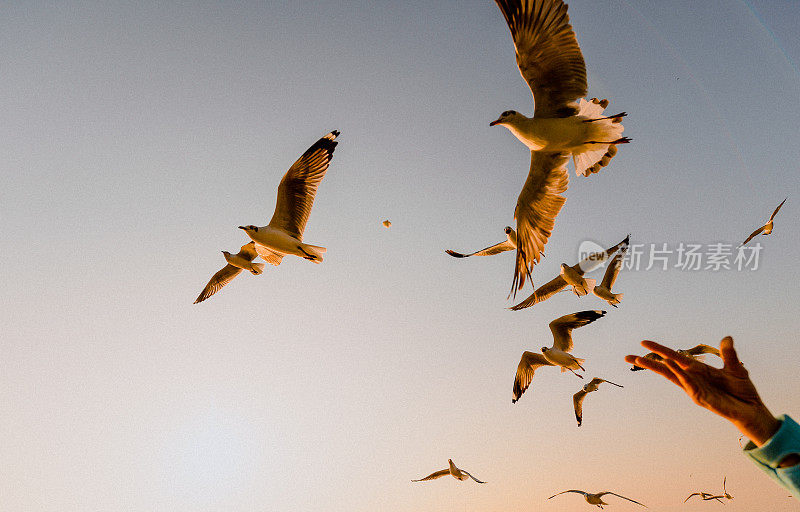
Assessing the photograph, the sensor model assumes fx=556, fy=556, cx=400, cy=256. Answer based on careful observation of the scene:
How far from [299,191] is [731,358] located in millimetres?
7859

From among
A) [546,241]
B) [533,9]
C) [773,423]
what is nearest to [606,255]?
[546,241]

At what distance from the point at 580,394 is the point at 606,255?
11.6 feet

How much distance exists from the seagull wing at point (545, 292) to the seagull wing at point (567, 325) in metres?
0.45

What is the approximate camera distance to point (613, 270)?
30.6ft

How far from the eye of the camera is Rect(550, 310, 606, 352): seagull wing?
9492mm

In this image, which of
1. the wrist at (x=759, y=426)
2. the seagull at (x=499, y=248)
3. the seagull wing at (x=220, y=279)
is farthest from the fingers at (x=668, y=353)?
the seagull wing at (x=220, y=279)

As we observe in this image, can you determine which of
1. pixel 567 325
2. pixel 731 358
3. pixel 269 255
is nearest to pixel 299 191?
pixel 269 255

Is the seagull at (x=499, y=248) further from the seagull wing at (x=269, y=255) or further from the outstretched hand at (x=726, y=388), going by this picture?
the outstretched hand at (x=726, y=388)

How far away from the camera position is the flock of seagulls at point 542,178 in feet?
17.5

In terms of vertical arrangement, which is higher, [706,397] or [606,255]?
[606,255]

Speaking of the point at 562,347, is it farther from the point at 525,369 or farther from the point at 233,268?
the point at 233,268

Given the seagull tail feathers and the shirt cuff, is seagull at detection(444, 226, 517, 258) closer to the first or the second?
the seagull tail feathers

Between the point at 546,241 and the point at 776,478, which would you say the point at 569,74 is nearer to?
the point at 546,241

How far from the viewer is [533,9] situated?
17.1ft
